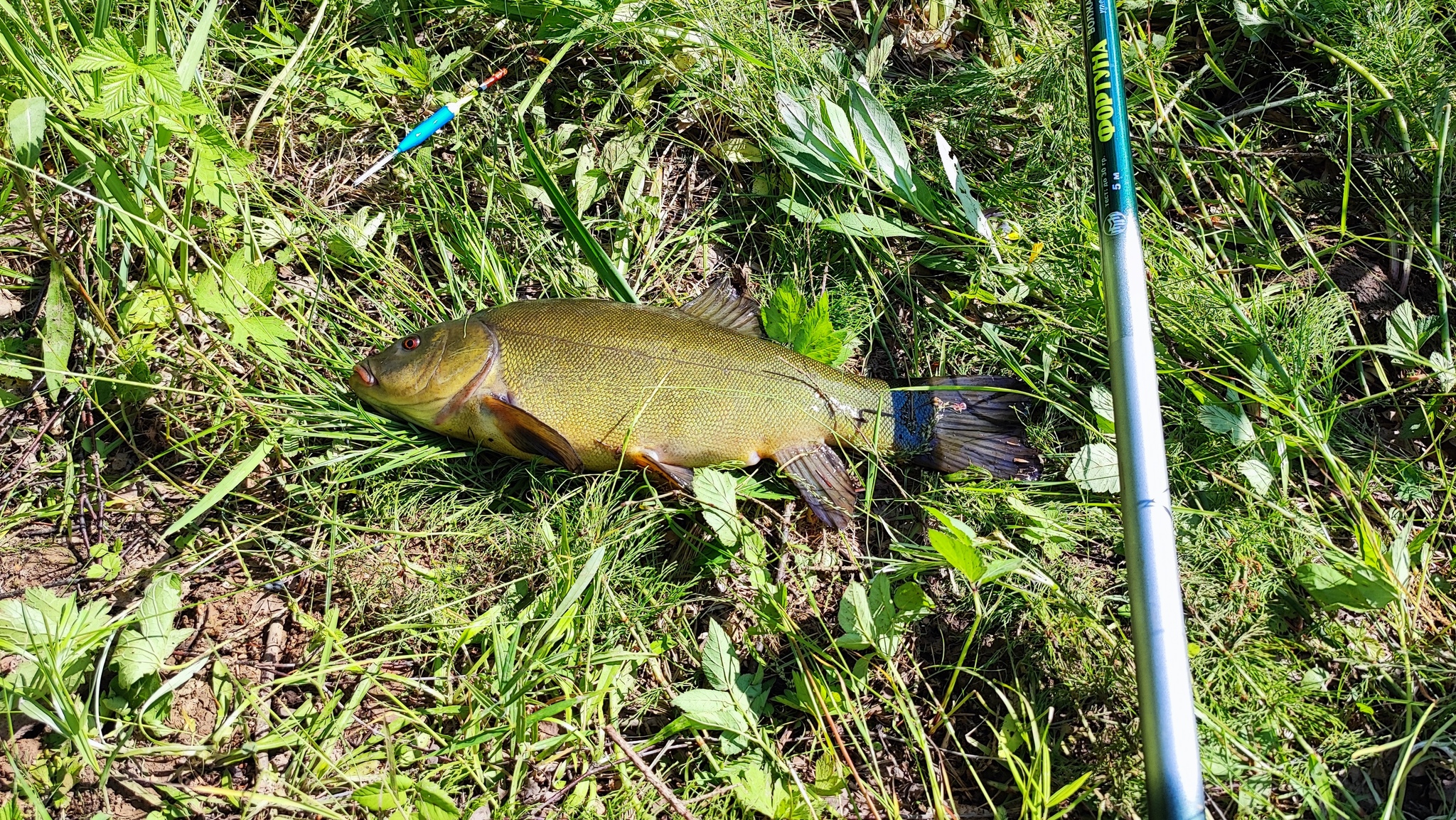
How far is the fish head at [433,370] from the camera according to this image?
107 inches

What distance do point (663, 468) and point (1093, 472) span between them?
1.33 metres

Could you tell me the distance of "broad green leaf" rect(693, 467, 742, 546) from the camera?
2.72m

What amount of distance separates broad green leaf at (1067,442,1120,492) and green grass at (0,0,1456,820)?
8 centimetres

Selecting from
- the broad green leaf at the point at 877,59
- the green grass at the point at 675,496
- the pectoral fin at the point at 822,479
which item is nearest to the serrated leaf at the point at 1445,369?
the green grass at the point at 675,496

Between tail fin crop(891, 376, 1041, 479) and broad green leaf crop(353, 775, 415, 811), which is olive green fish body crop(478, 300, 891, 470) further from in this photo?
broad green leaf crop(353, 775, 415, 811)

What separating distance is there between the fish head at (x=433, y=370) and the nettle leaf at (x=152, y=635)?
30.6 inches

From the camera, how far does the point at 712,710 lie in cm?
263

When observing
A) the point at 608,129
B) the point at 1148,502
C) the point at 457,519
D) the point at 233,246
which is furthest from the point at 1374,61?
the point at 233,246

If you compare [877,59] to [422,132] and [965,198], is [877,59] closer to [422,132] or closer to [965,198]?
[965,198]

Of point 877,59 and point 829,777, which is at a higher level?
point 877,59

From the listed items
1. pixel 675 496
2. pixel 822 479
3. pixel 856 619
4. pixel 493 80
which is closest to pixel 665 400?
pixel 675 496

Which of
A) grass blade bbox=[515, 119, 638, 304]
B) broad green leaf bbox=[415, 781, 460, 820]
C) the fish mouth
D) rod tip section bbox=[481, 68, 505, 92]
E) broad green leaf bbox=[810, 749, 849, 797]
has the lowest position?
broad green leaf bbox=[415, 781, 460, 820]

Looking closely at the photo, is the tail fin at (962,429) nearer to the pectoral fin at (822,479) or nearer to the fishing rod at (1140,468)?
the pectoral fin at (822,479)

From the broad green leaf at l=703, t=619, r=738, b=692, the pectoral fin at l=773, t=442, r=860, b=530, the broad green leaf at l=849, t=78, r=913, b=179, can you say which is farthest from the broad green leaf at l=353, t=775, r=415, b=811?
the broad green leaf at l=849, t=78, r=913, b=179
